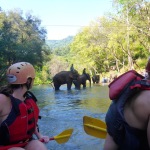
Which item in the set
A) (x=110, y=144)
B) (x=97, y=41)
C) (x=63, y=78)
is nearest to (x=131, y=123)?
(x=110, y=144)

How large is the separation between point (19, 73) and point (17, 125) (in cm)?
50

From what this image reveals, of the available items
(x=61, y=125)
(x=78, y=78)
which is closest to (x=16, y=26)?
(x=78, y=78)

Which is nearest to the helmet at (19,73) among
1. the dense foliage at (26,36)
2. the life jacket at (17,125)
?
the life jacket at (17,125)

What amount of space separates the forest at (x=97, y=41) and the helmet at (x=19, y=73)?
1950 cm

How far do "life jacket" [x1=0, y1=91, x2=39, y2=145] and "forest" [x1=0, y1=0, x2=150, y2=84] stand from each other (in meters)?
19.8

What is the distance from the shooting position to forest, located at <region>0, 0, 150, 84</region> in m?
28.9

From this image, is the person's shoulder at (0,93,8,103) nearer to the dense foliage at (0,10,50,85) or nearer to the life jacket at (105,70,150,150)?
the life jacket at (105,70,150,150)

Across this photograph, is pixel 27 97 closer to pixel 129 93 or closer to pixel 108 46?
pixel 129 93

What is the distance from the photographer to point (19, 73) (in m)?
2.89

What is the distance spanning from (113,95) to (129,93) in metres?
0.14

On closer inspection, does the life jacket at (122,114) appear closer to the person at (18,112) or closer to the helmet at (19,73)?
the person at (18,112)

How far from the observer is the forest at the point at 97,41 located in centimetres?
2889

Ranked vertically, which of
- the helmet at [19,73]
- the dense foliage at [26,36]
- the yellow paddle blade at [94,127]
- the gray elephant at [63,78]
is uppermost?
the dense foliage at [26,36]

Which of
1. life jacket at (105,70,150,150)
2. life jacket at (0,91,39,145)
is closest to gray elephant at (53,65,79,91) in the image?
life jacket at (0,91,39,145)
